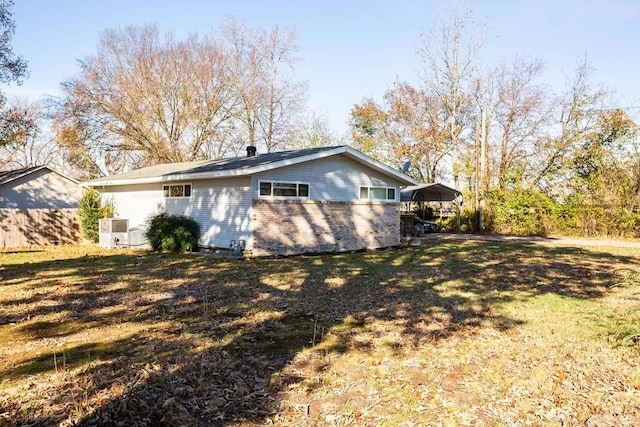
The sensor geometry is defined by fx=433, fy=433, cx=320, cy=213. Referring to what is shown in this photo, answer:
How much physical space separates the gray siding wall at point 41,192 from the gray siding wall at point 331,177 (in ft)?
41.8

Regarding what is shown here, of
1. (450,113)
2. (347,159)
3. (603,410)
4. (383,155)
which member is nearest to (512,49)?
(450,113)

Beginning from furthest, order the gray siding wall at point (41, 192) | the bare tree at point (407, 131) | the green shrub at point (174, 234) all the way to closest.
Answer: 1. the bare tree at point (407, 131)
2. the gray siding wall at point (41, 192)
3. the green shrub at point (174, 234)

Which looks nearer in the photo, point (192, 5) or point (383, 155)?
point (192, 5)

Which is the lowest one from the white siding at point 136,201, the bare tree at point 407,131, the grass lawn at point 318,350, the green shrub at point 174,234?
the grass lawn at point 318,350

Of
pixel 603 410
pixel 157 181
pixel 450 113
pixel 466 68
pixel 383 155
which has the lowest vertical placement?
pixel 603 410

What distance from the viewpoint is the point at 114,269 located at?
10.5 meters

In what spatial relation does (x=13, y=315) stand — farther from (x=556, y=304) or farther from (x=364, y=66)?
→ (x=364, y=66)

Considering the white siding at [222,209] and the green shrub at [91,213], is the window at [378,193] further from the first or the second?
the green shrub at [91,213]

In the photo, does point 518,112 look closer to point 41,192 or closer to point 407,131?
point 407,131

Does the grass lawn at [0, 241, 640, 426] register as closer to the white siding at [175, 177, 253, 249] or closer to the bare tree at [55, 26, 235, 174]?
the white siding at [175, 177, 253, 249]

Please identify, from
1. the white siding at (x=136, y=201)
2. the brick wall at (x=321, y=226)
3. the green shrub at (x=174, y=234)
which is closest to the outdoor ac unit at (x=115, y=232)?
the white siding at (x=136, y=201)

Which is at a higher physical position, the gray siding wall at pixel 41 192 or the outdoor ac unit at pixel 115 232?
the gray siding wall at pixel 41 192

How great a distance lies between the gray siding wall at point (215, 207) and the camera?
13.0 m

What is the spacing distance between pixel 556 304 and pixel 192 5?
15616mm
